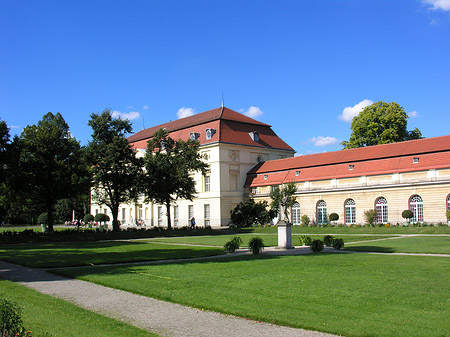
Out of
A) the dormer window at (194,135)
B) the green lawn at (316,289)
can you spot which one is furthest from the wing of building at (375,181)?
the green lawn at (316,289)

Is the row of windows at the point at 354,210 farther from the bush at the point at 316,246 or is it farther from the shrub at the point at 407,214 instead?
the bush at the point at 316,246

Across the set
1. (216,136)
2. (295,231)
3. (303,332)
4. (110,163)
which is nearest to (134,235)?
(110,163)

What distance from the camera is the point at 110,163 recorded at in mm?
41500

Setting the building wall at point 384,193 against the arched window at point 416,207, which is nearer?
the building wall at point 384,193

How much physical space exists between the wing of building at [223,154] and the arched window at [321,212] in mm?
12505

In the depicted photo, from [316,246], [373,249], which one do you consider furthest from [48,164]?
[373,249]

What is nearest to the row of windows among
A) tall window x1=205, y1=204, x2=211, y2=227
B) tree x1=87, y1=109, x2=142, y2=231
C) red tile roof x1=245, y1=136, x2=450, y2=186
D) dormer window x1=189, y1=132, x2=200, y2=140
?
red tile roof x1=245, y1=136, x2=450, y2=186

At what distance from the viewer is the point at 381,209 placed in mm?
44281

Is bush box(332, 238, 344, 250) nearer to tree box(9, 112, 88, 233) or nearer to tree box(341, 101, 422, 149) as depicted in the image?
tree box(9, 112, 88, 233)

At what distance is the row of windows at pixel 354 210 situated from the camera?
136 ft

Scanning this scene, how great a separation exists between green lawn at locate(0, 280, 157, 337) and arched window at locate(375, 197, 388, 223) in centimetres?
3986

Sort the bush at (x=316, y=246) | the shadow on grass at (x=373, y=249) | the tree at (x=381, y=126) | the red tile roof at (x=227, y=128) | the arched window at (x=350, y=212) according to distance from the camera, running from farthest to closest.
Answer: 1. the red tile roof at (x=227, y=128)
2. the tree at (x=381, y=126)
3. the arched window at (x=350, y=212)
4. the bush at (x=316, y=246)
5. the shadow on grass at (x=373, y=249)

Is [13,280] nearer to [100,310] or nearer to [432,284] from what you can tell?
[100,310]

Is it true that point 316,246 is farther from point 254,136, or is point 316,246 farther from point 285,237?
point 254,136
